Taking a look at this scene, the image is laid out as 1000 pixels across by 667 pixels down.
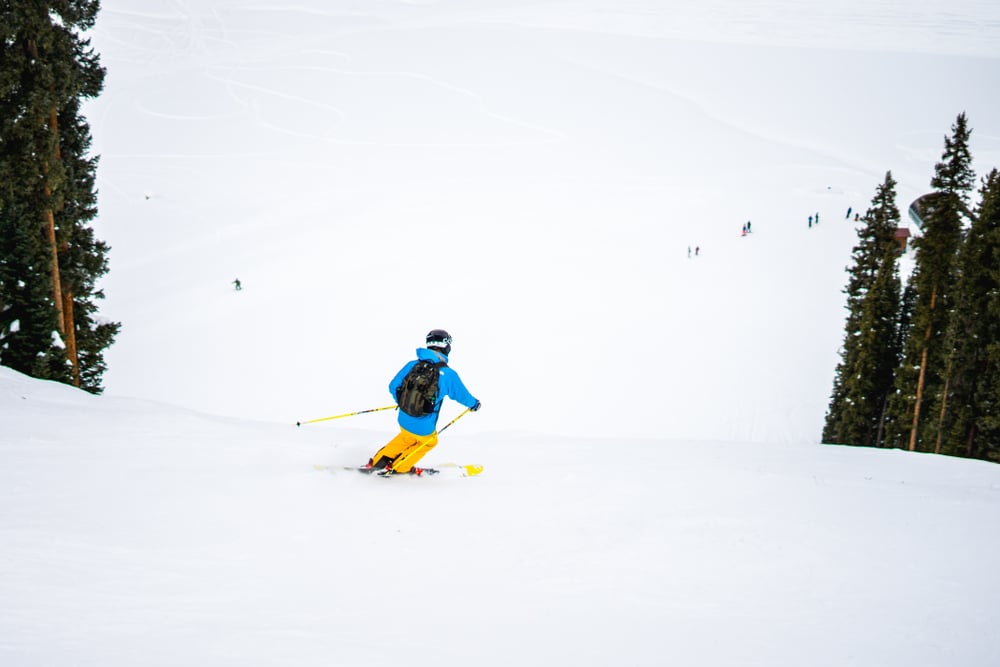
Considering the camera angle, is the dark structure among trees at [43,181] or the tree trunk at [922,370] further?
the tree trunk at [922,370]

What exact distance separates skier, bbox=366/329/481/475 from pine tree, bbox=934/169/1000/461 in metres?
25.4

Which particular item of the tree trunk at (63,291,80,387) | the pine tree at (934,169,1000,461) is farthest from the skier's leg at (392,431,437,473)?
the pine tree at (934,169,1000,461)

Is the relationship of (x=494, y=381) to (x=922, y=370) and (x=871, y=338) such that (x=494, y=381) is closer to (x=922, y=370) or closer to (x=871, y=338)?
(x=871, y=338)

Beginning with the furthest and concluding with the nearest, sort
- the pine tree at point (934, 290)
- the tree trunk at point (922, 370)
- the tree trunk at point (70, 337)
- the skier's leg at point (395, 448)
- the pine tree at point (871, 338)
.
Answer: the pine tree at point (871, 338)
the tree trunk at point (922, 370)
the pine tree at point (934, 290)
the tree trunk at point (70, 337)
the skier's leg at point (395, 448)

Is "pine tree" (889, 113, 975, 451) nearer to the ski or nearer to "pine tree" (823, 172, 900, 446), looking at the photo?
"pine tree" (823, 172, 900, 446)

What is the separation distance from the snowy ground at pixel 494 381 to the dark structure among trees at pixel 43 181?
5.11 meters

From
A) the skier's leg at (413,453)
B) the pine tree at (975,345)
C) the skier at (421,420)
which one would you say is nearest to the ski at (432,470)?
the skier at (421,420)

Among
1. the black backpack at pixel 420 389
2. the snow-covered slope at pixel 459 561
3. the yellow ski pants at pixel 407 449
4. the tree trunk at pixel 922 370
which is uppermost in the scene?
the tree trunk at pixel 922 370

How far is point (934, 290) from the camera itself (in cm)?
2648

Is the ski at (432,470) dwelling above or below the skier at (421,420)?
below

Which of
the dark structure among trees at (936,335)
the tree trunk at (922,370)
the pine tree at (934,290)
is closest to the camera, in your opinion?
the dark structure among trees at (936,335)

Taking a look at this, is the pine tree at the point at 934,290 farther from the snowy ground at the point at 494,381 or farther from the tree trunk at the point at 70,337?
the tree trunk at the point at 70,337

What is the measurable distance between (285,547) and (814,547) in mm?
5582

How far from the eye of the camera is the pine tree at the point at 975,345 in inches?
961
